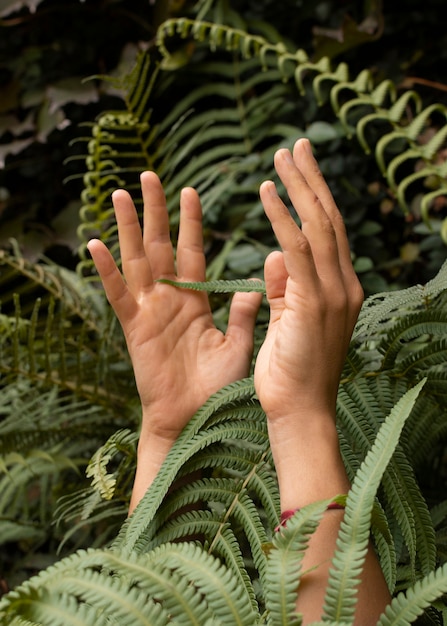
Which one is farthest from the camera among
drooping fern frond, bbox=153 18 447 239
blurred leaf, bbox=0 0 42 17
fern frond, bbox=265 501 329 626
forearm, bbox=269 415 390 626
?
blurred leaf, bbox=0 0 42 17

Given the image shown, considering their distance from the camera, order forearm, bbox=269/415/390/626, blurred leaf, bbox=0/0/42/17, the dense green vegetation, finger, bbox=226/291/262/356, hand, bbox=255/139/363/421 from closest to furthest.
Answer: forearm, bbox=269/415/390/626 < hand, bbox=255/139/363/421 < the dense green vegetation < finger, bbox=226/291/262/356 < blurred leaf, bbox=0/0/42/17

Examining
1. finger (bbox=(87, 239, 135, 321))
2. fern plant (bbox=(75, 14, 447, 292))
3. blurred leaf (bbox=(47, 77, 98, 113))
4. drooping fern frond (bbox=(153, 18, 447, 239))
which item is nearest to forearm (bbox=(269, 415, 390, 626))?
finger (bbox=(87, 239, 135, 321))

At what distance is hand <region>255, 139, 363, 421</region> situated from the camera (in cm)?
81

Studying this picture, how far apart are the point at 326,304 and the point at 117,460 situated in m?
1.14

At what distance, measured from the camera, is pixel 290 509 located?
2.62 feet

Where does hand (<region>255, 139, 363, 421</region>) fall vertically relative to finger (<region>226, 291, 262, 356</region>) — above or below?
above

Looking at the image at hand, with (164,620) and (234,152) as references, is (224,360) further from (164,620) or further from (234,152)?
(234,152)

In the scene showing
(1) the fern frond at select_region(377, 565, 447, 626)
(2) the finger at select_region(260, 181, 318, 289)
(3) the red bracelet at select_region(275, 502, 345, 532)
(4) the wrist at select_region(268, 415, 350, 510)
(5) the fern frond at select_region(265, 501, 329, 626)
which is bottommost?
(3) the red bracelet at select_region(275, 502, 345, 532)

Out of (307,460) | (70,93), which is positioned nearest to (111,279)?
(307,460)

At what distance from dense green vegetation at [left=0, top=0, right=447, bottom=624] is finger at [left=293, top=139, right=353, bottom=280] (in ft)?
0.40

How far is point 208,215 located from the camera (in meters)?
2.07

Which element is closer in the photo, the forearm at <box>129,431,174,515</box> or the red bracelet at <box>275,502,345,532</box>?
the red bracelet at <box>275,502,345,532</box>

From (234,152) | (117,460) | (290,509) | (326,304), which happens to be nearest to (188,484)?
(290,509)

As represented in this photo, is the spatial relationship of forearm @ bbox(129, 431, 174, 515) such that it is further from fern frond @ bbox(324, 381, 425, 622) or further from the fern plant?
the fern plant
